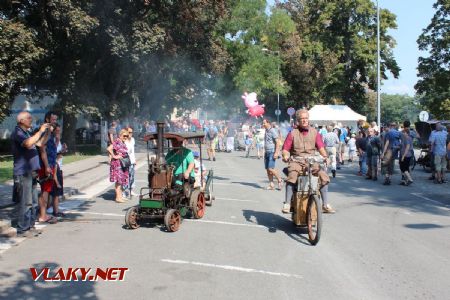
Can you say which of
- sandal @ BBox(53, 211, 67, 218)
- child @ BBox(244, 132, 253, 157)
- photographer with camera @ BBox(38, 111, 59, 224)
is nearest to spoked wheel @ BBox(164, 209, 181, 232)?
photographer with camera @ BBox(38, 111, 59, 224)

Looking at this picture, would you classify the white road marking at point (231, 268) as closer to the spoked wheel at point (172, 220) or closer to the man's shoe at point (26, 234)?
the spoked wheel at point (172, 220)

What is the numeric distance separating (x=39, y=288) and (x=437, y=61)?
47.1 m

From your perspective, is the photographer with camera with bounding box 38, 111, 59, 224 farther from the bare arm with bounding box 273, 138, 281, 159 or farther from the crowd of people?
the bare arm with bounding box 273, 138, 281, 159

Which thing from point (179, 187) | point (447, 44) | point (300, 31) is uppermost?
point (300, 31)

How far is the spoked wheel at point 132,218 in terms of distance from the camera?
822 cm

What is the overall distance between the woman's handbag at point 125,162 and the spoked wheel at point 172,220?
10.7 ft

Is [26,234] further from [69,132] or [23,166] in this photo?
[69,132]

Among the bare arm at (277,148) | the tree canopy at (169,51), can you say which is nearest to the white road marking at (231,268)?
the tree canopy at (169,51)

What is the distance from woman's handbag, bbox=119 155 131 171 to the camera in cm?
1120

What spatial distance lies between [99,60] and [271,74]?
23261mm

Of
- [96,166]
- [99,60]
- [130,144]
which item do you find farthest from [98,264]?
[99,60]

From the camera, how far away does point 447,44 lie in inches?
1766

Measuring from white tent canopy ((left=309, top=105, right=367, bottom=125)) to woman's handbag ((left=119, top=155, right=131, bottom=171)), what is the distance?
28497 millimetres

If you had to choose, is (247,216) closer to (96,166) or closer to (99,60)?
(96,166)
